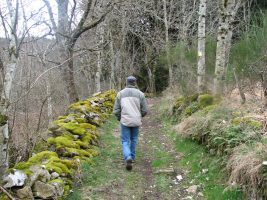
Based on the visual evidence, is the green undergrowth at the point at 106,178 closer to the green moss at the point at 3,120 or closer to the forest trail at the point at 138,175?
the forest trail at the point at 138,175

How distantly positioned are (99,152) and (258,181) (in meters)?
4.20

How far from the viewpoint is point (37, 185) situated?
5.02 meters

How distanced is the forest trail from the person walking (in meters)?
0.48

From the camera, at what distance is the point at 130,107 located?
7.56 metres

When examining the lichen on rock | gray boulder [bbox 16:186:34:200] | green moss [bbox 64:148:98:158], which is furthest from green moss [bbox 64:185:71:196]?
green moss [bbox 64:148:98:158]

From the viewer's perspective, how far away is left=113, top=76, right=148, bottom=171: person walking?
24.6 ft

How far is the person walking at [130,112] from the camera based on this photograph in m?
7.48

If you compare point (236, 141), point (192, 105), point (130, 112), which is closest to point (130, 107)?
point (130, 112)

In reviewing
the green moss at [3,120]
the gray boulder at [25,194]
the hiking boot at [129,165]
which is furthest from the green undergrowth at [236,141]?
the green moss at [3,120]

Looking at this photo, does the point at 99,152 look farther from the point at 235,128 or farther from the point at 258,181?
the point at 258,181

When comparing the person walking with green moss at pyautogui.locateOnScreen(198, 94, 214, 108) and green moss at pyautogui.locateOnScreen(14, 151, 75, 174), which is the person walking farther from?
green moss at pyautogui.locateOnScreen(198, 94, 214, 108)

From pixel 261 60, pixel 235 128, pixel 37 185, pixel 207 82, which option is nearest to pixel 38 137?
pixel 37 185

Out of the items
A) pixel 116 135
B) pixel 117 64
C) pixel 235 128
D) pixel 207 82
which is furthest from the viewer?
pixel 117 64

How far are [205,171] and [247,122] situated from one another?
1.20 meters
